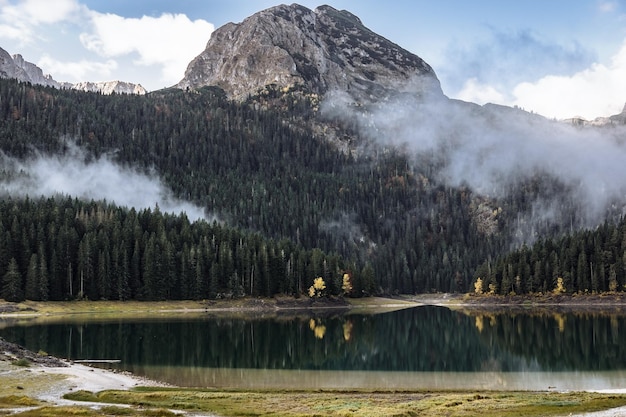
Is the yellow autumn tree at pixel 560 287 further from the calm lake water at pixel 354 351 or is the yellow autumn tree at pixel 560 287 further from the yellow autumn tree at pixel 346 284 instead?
the yellow autumn tree at pixel 346 284

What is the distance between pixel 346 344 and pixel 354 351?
263 inches

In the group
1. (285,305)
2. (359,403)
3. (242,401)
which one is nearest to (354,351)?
(359,403)

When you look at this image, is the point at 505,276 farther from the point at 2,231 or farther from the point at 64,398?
the point at 64,398

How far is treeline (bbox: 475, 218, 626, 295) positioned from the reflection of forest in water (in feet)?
194

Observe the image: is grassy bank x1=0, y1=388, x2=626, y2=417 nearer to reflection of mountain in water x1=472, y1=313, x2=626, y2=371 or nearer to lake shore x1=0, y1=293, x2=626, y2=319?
reflection of mountain in water x1=472, y1=313, x2=626, y2=371

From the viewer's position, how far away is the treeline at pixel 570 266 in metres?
171

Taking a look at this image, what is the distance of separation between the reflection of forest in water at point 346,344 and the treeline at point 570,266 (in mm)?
59242

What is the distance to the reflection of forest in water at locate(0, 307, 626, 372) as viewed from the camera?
67375 mm

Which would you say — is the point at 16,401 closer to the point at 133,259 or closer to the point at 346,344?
the point at 346,344

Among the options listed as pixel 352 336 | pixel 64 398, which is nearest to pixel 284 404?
pixel 64 398

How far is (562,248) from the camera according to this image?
Result: 187250 mm

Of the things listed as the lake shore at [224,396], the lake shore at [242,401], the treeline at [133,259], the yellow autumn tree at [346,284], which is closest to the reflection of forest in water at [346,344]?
the lake shore at [224,396]

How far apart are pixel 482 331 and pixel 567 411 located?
69951 millimetres

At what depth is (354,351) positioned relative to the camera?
257ft
